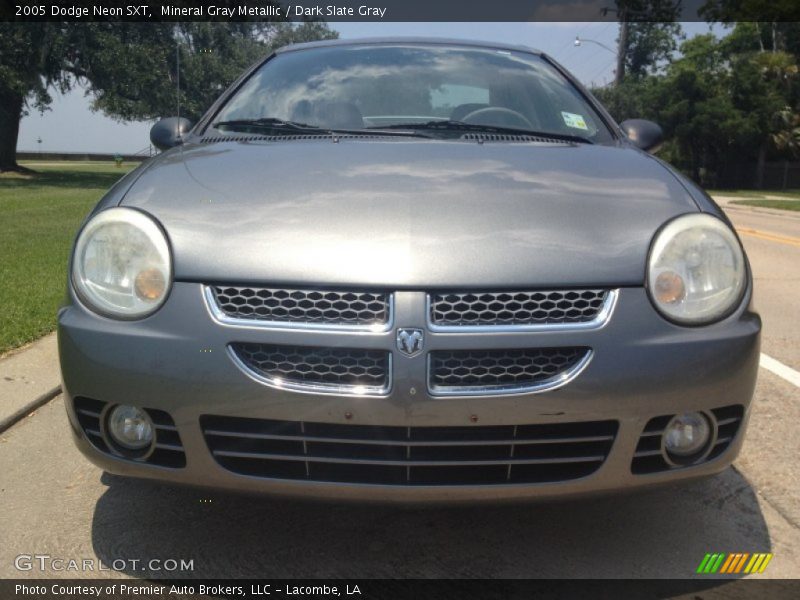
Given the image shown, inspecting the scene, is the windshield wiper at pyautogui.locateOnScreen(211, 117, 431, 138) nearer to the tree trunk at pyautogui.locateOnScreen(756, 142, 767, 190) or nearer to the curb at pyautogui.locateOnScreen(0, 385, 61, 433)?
the curb at pyautogui.locateOnScreen(0, 385, 61, 433)

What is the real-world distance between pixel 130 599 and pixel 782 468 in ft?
7.71

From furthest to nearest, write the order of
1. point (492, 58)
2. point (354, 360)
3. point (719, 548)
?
point (492, 58) < point (719, 548) < point (354, 360)

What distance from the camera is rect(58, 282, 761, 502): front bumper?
6.63 feet

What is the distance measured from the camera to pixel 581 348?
6.80 ft

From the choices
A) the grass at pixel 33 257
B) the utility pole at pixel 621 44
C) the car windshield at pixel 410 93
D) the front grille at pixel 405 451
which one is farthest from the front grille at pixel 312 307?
the utility pole at pixel 621 44

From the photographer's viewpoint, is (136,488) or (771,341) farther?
(771,341)

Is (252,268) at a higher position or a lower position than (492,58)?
lower

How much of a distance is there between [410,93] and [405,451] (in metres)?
1.86

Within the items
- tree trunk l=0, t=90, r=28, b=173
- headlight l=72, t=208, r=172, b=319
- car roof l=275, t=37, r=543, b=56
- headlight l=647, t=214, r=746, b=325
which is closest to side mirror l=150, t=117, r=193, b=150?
car roof l=275, t=37, r=543, b=56

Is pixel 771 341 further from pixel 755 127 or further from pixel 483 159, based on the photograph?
pixel 755 127

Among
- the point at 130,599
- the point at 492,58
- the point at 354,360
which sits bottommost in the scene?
the point at 130,599

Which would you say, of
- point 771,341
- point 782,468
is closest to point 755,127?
point 771,341

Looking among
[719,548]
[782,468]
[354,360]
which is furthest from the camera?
[782,468]

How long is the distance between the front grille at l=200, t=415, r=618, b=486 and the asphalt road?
113 mm
